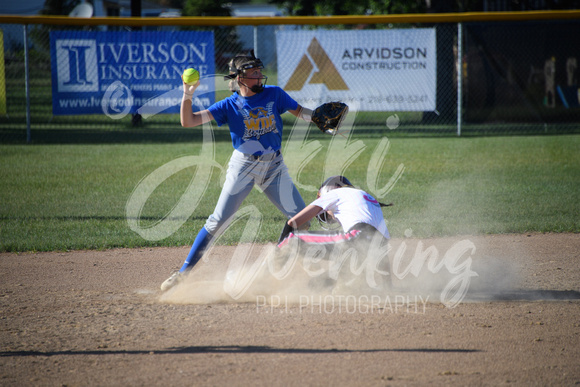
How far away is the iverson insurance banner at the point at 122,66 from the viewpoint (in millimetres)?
13336

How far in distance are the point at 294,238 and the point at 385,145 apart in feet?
31.4

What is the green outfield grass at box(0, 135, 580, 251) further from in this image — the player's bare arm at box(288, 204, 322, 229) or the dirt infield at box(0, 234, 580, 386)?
the player's bare arm at box(288, 204, 322, 229)

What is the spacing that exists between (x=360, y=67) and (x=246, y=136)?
10.2m

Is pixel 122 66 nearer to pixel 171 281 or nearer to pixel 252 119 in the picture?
pixel 252 119

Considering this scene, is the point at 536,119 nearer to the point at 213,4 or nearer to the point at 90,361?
the point at 90,361

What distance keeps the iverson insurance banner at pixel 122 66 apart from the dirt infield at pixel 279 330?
28.9ft

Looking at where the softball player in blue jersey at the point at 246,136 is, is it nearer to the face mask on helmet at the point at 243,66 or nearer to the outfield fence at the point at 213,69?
the face mask on helmet at the point at 243,66

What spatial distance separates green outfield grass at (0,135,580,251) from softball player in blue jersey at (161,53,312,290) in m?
1.86

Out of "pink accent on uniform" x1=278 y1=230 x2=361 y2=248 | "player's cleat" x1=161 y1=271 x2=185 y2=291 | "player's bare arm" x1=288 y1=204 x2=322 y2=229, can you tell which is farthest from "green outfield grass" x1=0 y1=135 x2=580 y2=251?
"player's bare arm" x1=288 y1=204 x2=322 y2=229

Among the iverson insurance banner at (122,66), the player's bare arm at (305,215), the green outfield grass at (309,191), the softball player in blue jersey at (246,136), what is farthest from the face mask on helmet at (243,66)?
the iverson insurance banner at (122,66)

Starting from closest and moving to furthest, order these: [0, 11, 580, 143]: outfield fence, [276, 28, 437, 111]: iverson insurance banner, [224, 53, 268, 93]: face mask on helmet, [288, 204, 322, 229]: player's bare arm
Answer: [288, 204, 322, 229]: player's bare arm < [224, 53, 268, 93]: face mask on helmet < [0, 11, 580, 143]: outfield fence < [276, 28, 437, 111]: iverson insurance banner

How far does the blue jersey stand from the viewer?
455 centimetres

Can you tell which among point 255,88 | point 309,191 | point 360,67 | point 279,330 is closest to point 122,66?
point 360,67

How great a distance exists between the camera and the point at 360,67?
14.1 metres
